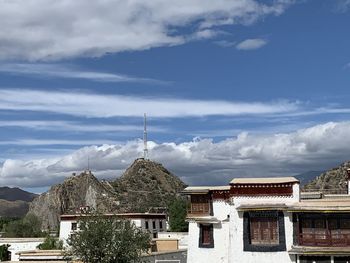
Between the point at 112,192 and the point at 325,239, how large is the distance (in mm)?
124294

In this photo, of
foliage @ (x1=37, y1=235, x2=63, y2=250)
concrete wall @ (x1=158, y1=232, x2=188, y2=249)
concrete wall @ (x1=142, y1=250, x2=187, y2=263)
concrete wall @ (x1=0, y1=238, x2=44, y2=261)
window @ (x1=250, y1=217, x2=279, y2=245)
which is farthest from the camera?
concrete wall @ (x1=0, y1=238, x2=44, y2=261)

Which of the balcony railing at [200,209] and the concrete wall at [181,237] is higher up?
the balcony railing at [200,209]

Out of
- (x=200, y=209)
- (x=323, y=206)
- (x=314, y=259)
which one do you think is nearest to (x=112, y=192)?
(x=200, y=209)

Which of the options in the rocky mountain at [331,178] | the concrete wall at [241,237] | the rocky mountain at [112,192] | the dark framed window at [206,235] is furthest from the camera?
the rocky mountain at [112,192]

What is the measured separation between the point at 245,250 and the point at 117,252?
378 inches

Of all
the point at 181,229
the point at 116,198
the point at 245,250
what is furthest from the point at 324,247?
the point at 116,198

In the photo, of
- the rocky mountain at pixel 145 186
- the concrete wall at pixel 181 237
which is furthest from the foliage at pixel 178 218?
the rocky mountain at pixel 145 186

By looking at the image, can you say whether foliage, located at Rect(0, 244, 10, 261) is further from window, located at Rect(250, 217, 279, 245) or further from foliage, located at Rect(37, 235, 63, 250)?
window, located at Rect(250, 217, 279, 245)

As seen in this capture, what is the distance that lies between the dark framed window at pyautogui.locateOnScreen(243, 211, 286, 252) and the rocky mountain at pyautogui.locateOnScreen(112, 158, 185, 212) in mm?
97750

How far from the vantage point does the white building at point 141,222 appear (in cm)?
7697

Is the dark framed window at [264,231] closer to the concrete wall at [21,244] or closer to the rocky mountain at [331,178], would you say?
the concrete wall at [21,244]

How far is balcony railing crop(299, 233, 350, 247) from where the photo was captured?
38.2 m

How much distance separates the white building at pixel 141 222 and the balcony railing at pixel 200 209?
28517mm

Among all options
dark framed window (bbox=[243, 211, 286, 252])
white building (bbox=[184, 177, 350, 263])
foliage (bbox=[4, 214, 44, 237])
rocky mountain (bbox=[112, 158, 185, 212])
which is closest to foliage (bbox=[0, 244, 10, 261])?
foliage (bbox=[4, 214, 44, 237])
